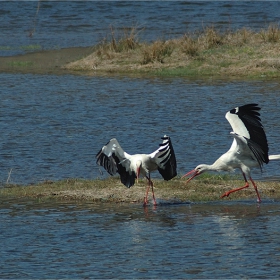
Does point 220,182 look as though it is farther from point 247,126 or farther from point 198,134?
point 198,134

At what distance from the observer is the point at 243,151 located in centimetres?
1073

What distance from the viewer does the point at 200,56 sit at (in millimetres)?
21438

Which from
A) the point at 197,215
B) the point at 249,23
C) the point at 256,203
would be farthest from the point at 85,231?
the point at 249,23

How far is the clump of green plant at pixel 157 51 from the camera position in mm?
21531

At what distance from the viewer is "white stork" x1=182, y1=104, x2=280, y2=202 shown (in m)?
10.4

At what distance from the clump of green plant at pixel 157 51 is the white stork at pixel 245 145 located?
10.9m

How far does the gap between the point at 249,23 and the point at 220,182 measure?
66.8ft

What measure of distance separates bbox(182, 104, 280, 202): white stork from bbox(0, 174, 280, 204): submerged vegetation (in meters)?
0.18

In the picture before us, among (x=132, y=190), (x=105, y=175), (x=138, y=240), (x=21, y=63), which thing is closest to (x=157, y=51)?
(x=21, y=63)

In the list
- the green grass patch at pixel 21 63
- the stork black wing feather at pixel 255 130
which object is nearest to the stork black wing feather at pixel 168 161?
the stork black wing feather at pixel 255 130

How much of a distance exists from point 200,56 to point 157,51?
108cm

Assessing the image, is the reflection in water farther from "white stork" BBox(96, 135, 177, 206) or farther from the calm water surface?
"white stork" BBox(96, 135, 177, 206)

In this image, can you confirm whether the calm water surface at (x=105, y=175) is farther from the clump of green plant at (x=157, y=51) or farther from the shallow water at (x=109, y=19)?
the clump of green plant at (x=157, y=51)

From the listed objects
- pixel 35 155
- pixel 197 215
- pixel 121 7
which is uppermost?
pixel 197 215
